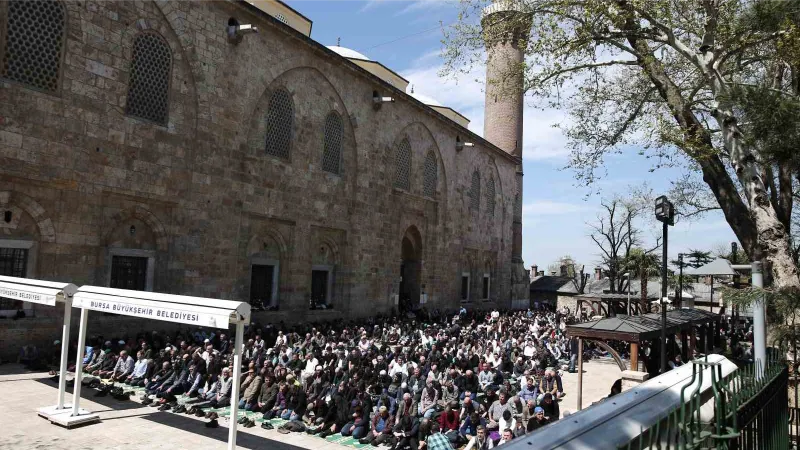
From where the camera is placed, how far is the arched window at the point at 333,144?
21656mm

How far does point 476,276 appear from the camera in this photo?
3428 centimetres

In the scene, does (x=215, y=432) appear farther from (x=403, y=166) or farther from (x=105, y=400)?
(x=403, y=166)

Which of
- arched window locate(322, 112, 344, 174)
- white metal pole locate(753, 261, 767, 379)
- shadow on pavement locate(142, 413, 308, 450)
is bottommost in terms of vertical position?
shadow on pavement locate(142, 413, 308, 450)

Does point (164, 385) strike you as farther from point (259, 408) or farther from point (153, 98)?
point (153, 98)

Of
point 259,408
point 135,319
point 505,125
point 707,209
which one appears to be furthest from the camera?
point 505,125

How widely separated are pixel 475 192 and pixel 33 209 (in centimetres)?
2524

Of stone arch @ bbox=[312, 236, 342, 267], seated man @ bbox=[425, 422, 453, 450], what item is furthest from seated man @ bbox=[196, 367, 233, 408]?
stone arch @ bbox=[312, 236, 342, 267]

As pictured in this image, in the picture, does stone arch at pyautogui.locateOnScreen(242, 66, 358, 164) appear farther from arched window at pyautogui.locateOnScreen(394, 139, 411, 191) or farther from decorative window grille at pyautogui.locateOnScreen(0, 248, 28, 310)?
decorative window grille at pyautogui.locateOnScreen(0, 248, 28, 310)

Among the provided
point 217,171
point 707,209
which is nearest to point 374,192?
point 217,171

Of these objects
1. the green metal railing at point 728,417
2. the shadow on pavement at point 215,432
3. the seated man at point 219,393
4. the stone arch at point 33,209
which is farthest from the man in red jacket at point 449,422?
the stone arch at point 33,209

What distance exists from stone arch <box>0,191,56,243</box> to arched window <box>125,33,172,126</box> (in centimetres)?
329

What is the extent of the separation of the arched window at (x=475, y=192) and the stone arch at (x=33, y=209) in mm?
24062

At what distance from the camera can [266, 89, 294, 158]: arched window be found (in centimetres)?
1905

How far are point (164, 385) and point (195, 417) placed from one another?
5.23ft
